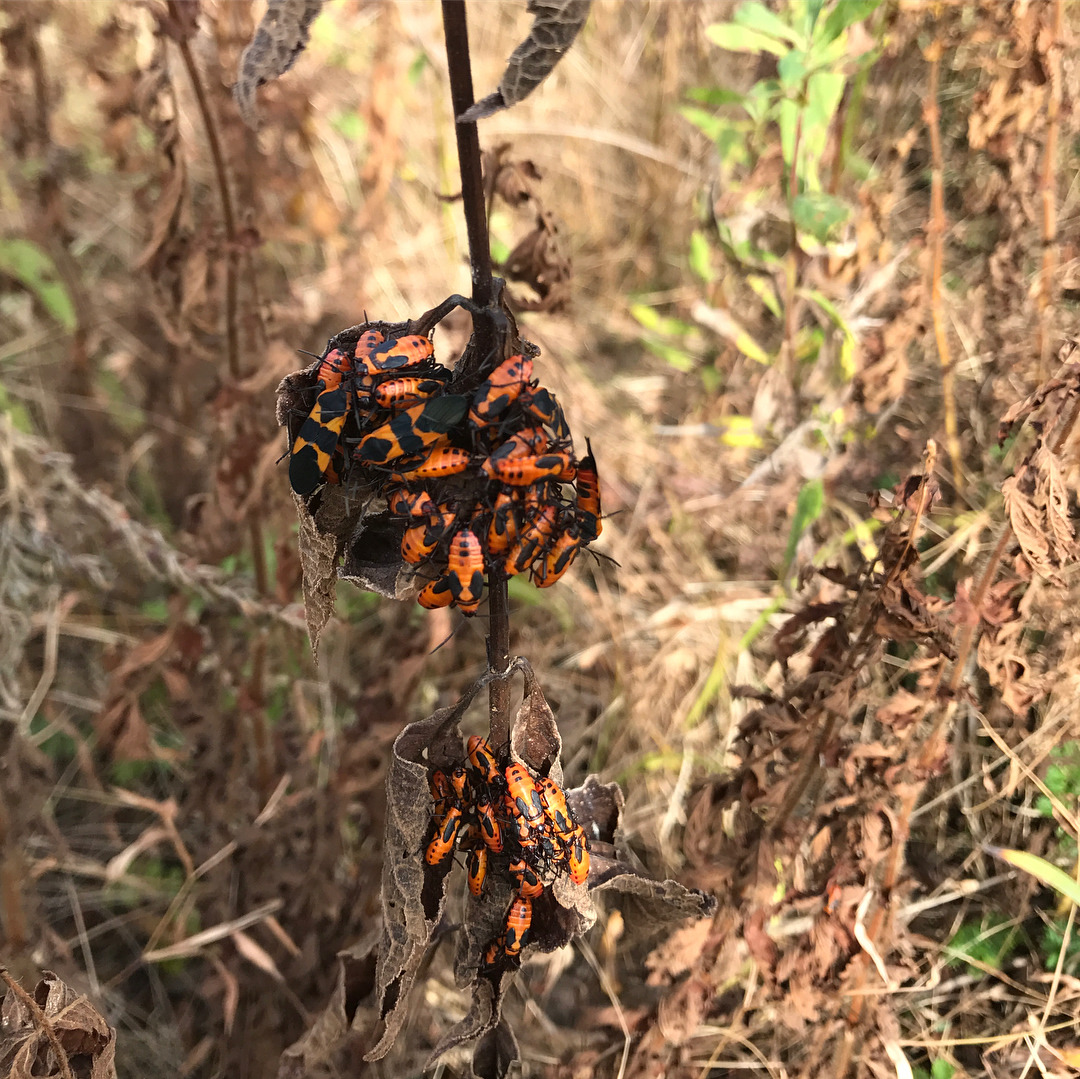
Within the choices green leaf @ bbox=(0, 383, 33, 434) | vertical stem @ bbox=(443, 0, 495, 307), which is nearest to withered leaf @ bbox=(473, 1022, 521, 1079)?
vertical stem @ bbox=(443, 0, 495, 307)

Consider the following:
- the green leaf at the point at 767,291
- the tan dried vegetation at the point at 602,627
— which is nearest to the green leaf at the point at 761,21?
the tan dried vegetation at the point at 602,627

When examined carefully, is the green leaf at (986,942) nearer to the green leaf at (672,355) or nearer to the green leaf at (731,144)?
the green leaf at (672,355)

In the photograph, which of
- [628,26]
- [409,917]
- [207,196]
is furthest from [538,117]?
[409,917]

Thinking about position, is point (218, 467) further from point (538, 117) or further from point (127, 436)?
point (538, 117)

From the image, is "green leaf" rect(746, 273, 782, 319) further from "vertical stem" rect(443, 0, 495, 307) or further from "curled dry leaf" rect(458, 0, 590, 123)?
"curled dry leaf" rect(458, 0, 590, 123)

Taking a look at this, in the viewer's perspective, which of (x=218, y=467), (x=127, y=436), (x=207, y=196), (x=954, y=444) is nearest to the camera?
(x=218, y=467)

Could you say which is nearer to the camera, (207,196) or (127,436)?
(127,436)

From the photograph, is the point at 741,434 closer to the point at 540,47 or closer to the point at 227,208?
the point at 227,208
